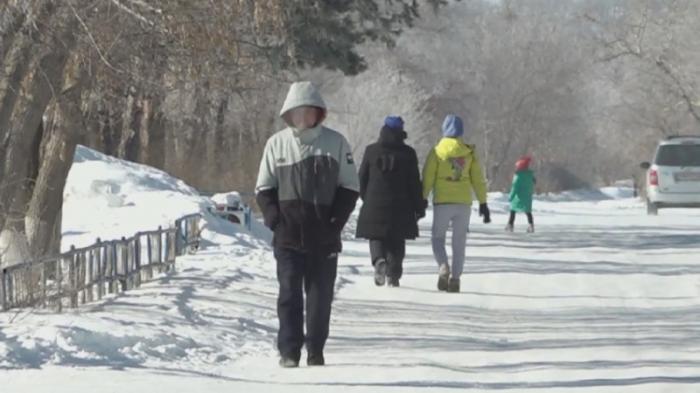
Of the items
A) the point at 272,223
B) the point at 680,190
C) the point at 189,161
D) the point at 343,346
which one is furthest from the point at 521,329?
the point at 189,161

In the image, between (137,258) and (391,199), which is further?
(391,199)

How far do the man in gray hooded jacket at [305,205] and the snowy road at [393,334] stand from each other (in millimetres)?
351

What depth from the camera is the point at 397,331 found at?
43.8ft

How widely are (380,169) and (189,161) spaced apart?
73.7ft

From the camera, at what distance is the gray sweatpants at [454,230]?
16.9 m

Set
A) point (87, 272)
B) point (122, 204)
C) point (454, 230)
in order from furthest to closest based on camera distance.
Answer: point (122, 204), point (454, 230), point (87, 272)

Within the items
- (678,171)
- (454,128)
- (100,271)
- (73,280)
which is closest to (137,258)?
(100,271)

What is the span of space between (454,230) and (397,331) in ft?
12.7

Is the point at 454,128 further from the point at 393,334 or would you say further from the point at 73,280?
the point at 73,280

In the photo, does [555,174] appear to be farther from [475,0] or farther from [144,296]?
[144,296]

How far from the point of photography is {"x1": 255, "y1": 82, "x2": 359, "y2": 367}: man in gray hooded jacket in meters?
10.8

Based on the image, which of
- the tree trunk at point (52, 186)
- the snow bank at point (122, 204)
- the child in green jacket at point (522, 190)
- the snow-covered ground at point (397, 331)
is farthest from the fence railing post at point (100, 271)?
the child in green jacket at point (522, 190)

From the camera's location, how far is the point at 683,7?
4794cm

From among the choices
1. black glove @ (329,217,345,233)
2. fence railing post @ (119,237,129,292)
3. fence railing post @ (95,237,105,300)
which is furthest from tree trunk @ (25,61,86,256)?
black glove @ (329,217,345,233)
